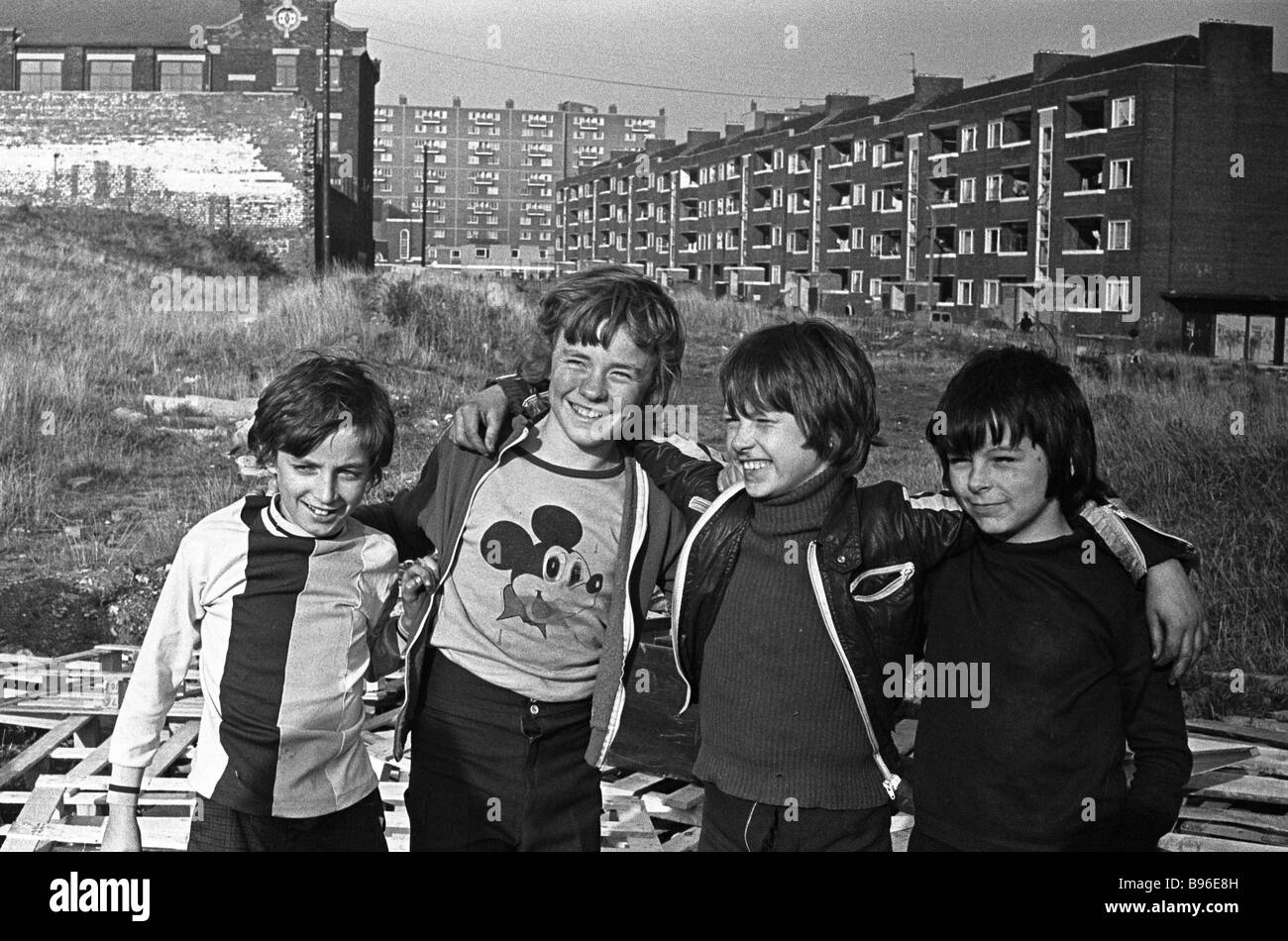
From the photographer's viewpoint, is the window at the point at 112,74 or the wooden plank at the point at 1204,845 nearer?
the wooden plank at the point at 1204,845

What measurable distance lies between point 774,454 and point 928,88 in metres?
60.8

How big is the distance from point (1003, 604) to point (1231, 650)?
519 cm

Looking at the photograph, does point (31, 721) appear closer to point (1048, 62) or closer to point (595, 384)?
point (595, 384)

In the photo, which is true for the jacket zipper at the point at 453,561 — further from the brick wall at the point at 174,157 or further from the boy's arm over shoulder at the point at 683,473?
the brick wall at the point at 174,157

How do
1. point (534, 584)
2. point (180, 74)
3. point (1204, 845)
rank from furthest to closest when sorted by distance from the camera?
point (180, 74), point (1204, 845), point (534, 584)

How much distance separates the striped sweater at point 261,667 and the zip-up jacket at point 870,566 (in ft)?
2.46

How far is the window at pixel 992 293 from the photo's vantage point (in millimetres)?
51487

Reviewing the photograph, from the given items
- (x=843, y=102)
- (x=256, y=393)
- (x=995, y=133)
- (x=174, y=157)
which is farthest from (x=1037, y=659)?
(x=843, y=102)

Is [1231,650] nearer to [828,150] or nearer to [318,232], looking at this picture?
[318,232]

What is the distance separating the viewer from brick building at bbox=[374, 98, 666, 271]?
A: 135125 millimetres

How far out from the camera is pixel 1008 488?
8.96ft

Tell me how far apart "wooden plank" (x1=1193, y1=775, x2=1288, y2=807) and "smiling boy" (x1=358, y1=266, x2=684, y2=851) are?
9.98ft

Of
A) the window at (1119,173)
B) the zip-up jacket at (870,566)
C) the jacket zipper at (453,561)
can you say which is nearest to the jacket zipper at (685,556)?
the zip-up jacket at (870,566)

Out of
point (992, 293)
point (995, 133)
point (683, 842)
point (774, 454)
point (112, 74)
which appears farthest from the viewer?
point (995, 133)
